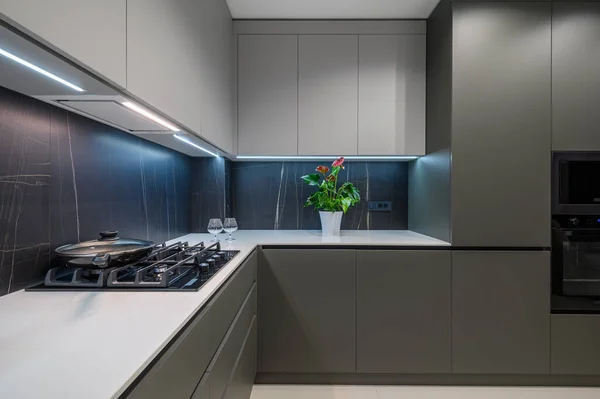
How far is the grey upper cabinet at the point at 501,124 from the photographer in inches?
79.5

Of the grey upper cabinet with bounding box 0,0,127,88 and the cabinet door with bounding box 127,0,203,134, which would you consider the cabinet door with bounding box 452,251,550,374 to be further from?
the grey upper cabinet with bounding box 0,0,127,88

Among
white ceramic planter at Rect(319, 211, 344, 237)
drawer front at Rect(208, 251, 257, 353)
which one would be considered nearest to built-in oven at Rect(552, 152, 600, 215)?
white ceramic planter at Rect(319, 211, 344, 237)

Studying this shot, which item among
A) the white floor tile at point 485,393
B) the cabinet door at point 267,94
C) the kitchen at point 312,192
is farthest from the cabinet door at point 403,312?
the cabinet door at point 267,94

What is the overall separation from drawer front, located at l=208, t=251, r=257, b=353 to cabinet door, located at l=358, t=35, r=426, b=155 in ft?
4.63

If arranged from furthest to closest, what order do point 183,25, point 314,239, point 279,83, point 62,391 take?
point 279,83
point 314,239
point 183,25
point 62,391

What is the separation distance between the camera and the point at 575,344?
2.01 m

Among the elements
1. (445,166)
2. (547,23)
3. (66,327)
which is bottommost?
(66,327)

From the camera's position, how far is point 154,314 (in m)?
0.83

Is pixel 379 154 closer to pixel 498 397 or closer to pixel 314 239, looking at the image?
pixel 314 239

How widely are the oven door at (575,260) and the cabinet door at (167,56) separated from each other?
90.1 inches

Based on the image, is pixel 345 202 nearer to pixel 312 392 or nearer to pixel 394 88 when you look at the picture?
pixel 394 88

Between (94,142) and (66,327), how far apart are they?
3.00 feet

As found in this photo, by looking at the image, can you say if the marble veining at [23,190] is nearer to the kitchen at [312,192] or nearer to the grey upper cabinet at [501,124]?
the kitchen at [312,192]

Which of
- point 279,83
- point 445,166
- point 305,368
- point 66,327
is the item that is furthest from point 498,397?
point 279,83
